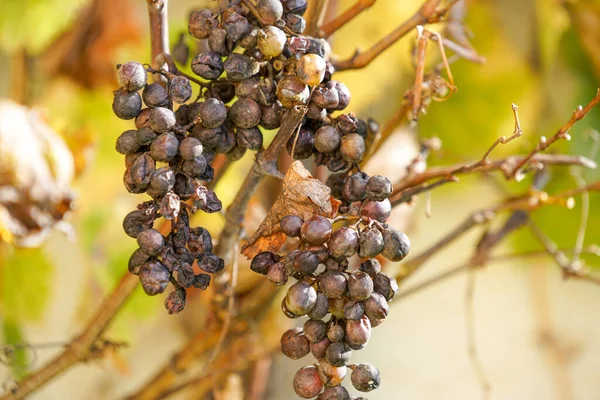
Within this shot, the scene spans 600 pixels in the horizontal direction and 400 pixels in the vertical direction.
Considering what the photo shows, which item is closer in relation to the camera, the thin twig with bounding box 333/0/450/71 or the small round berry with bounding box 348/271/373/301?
the small round berry with bounding box 348/271/373/301

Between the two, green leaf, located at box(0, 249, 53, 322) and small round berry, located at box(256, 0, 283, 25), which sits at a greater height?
small round berry, located at box(256, 0, 283, 25)

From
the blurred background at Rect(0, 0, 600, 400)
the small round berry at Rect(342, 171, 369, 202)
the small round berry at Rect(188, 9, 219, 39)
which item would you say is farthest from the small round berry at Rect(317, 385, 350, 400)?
the blurred background at Rect(0, 0, 600, 400)

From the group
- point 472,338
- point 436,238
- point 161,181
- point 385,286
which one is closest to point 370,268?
point 385,286

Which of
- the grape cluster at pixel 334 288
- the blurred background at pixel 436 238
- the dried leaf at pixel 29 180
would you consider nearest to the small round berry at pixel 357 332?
the grape cluster at pixel 334 288

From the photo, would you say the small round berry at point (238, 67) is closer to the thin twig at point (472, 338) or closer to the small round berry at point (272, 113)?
the small round berry at point (272, 113)

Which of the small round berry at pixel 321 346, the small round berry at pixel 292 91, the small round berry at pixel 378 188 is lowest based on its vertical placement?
the small round berry at pixel 321 346

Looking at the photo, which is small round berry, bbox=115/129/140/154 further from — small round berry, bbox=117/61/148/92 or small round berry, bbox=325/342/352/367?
small round berry, bbox=325/342/352/367
